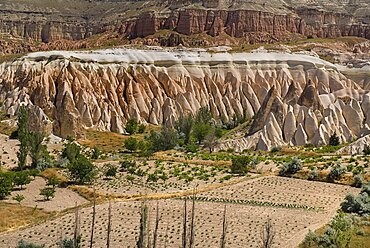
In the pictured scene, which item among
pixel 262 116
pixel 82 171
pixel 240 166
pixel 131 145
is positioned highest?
pixel 262 116

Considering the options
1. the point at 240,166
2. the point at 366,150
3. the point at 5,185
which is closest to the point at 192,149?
the point at 240,166

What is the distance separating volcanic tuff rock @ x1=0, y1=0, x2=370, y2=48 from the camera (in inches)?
Answer: 5536

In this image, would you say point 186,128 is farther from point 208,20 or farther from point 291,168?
point 208,20

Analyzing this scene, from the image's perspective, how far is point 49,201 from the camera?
119ft

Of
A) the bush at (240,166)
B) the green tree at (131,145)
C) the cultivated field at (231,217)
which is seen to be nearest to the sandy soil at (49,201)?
the cultivated field at (231,217)

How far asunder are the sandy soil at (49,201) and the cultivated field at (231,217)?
2.65 meters

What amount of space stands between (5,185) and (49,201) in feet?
10.3

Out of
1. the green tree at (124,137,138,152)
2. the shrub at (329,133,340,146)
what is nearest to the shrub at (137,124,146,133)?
the green tree at (124,137,138,152)

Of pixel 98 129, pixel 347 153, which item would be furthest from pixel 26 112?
pixel 347 153

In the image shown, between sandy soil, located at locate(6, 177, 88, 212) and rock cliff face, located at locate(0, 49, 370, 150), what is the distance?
20.0 metres

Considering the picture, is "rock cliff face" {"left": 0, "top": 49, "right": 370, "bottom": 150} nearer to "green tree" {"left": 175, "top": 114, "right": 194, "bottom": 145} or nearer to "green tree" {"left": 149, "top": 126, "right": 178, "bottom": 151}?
"green tree" {"left": 149, "top": 126, "right": 178, "bottom": 151}

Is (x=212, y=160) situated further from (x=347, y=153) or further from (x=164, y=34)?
(x=164, y=34)

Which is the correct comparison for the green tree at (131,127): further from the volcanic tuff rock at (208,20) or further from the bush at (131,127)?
the volcanic tuff rock at (208,20)

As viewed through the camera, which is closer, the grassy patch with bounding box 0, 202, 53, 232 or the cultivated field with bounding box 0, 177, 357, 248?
the cultivated field with bounding box 0, 177, 357, 248
